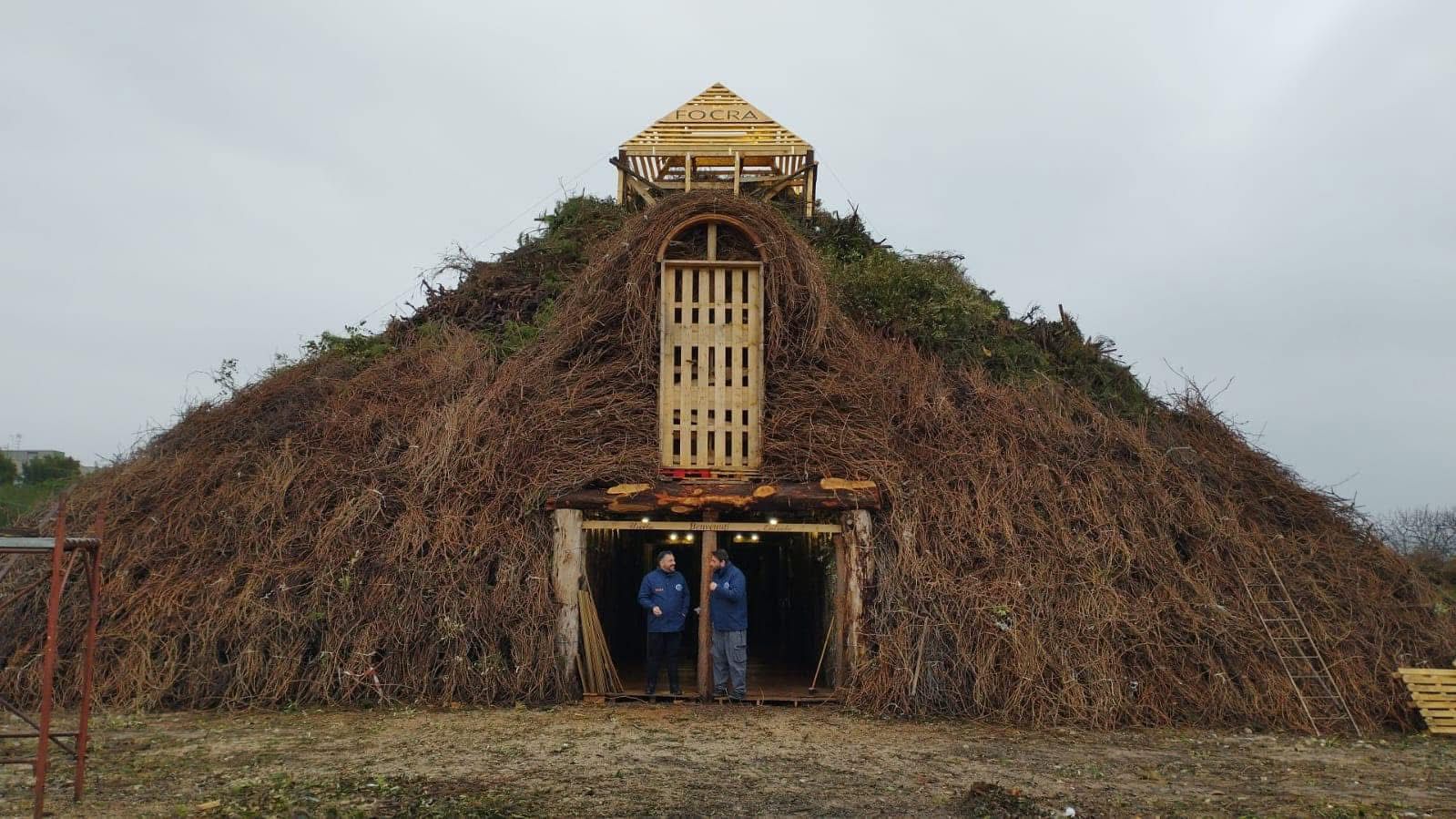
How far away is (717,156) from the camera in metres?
16.6

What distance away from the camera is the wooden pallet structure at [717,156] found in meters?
16.7

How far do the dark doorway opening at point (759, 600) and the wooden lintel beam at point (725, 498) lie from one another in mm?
612

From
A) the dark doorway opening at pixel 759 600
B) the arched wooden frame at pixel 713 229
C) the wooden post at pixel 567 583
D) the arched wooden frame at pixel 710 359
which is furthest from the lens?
the arched wooden frame at pixel 713 229

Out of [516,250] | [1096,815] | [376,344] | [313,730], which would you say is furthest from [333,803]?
[516,250]

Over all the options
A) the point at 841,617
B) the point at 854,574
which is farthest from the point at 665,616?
the point at 854,574

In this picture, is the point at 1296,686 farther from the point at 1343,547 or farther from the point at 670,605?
the point at 670,605

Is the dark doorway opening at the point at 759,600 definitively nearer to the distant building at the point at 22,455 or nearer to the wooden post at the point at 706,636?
the wooden post at the point at 706,636

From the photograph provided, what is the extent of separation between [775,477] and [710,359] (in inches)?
68.1

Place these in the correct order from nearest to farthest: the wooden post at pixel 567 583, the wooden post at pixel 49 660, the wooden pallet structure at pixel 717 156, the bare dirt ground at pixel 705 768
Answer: the wooden post at pixel 49 660 < the bare dirt ground at pixel 705 768 < the wooden post at pixel 567 583 < the wooden pallet structure at pixel 717 156

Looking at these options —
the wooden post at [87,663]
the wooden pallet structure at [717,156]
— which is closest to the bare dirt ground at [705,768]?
the wooden post at [87,663]

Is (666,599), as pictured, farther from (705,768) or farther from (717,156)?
(717,156)

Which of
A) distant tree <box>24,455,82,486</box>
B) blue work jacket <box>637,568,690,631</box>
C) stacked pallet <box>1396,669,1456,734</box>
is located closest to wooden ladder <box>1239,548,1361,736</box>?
stacked pallet <box>1396,669,1456,734</box>

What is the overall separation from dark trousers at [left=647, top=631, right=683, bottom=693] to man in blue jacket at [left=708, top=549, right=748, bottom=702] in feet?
1.35

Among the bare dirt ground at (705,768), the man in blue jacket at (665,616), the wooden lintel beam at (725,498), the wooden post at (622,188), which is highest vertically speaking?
the wooden post at (622,188)
